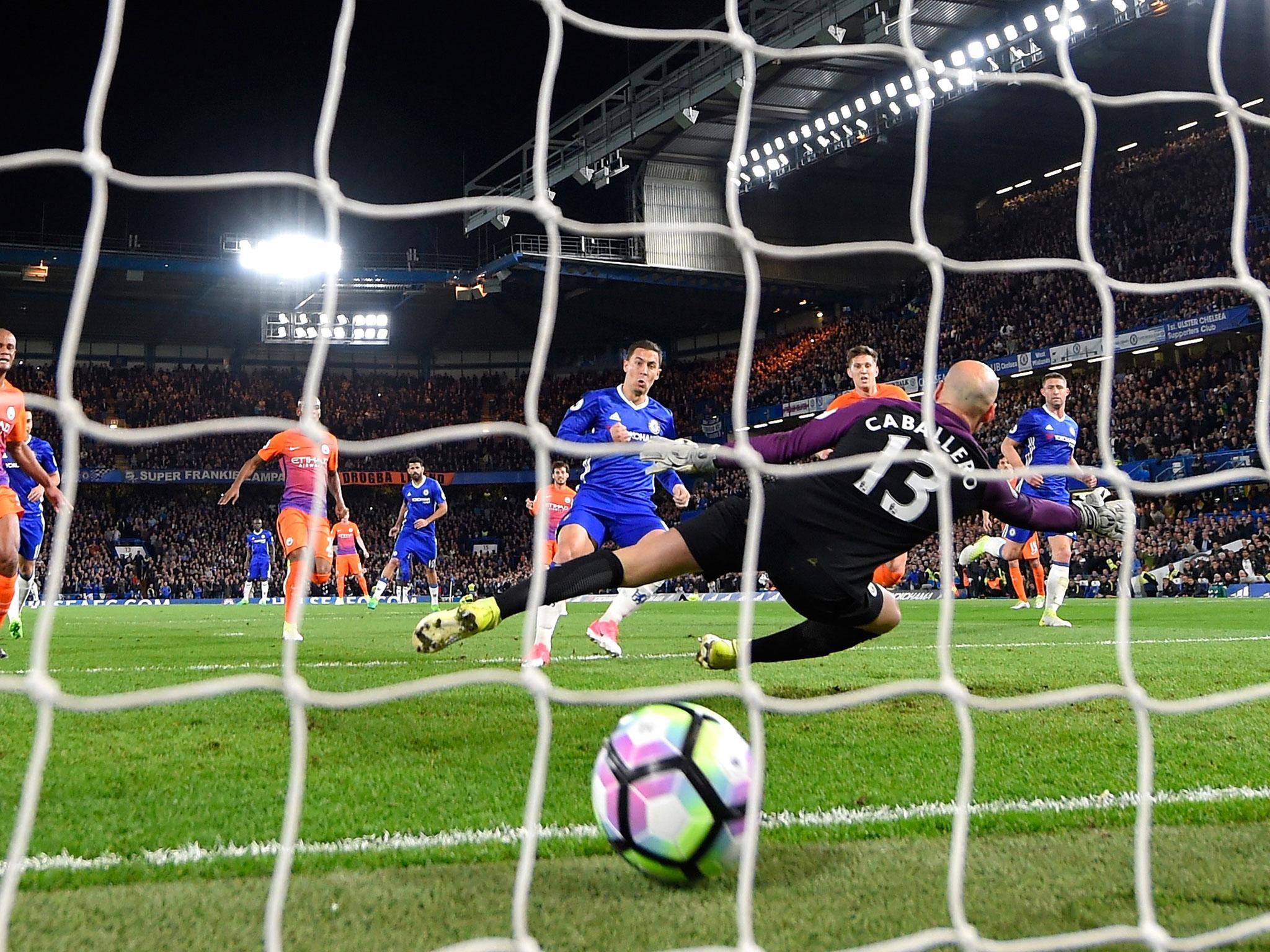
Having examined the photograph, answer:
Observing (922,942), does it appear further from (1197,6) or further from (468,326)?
(468,326)

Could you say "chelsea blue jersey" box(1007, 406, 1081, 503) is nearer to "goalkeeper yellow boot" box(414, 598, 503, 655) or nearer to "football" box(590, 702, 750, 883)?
"goalkeeper yellow boot" box(414, 598, 503, 655)

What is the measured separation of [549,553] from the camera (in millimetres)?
10297

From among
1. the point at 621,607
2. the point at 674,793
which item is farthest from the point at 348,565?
the point at 674,793

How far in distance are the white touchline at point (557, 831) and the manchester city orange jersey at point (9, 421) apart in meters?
4.32

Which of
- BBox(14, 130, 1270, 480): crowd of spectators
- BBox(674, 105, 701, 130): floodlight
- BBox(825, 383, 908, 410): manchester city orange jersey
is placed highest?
BBox(674, 105, 701, 130): floodlight

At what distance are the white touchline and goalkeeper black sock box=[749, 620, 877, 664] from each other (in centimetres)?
135

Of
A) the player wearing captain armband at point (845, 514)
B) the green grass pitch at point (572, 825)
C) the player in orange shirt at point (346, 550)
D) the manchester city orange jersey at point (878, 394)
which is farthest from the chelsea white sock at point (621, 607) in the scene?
the player in orange shirt at point (346, 550)

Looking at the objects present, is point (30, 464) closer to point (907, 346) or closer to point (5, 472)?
point (5, 472)

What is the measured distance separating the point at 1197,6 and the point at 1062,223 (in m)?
8.71

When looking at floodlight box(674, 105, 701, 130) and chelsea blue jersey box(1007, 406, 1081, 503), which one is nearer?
chelsea blue jersey box(1007, 406, 1081, 503)

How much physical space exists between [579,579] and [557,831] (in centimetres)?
144

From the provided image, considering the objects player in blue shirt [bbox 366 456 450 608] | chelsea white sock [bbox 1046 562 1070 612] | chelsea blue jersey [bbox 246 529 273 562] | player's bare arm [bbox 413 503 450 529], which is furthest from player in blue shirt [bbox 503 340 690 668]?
chelsea blue jersey [bbox 246 529 273 562]

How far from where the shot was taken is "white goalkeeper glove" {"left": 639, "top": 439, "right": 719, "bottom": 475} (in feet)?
10.6

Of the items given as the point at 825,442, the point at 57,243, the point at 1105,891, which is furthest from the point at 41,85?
the point at 1105,891
